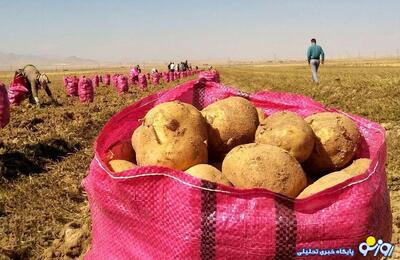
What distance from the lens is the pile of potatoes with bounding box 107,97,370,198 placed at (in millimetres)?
2555

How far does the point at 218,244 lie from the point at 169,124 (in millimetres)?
835

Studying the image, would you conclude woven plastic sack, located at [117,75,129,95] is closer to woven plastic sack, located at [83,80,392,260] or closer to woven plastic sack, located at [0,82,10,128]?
woven plastic sack, located at [0,82,10,128]

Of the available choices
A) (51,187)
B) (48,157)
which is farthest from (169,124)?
(48,157)

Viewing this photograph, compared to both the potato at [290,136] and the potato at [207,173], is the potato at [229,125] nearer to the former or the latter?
the potato at [290,136]

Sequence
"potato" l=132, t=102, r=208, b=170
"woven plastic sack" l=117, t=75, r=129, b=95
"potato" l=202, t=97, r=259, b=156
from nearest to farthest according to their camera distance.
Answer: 1. "potato" l=132, t=102, r=208, b=170
2. "potato" l=202, t=97, r=259, b=156
3. "woven plastic sack" l=117, t=75, r=129, b=95

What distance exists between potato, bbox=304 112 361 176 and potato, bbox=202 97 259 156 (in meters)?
0.41

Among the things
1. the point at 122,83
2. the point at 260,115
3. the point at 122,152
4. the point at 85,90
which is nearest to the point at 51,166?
the point at 122,152

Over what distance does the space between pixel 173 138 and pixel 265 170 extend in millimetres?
562

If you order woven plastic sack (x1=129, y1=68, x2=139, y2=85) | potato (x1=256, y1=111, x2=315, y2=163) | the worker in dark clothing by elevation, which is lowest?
woven plastic sack (x1=129, y1=68, x2=139, y2=85)

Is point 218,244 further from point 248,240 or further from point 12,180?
point 12,180

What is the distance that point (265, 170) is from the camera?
2523 millimetres

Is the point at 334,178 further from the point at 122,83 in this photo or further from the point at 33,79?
the point at 122,83

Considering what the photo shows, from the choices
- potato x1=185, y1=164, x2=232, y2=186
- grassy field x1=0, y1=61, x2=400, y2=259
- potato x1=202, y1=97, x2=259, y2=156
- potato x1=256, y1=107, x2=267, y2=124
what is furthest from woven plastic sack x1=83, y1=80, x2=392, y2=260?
grassy field x1=0, y1=61, x2=400, y2=259

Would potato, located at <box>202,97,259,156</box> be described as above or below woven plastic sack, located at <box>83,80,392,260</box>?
above
